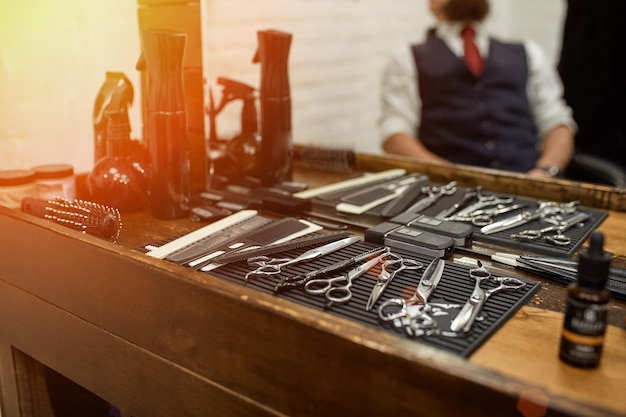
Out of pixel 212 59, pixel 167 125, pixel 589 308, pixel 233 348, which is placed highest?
pixel 212 59

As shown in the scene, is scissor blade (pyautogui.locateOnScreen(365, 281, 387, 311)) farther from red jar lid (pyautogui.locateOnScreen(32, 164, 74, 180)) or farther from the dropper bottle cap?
red jar lid (pyautogui.locateOnScreen(32, 164, 74, 180))

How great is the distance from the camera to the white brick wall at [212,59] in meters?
1.37

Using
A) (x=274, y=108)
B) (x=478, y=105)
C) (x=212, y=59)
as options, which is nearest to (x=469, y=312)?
(x=274, y=108)

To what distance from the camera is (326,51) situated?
2.27 m

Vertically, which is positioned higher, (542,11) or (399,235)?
(542,11)

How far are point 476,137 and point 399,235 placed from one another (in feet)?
4.26

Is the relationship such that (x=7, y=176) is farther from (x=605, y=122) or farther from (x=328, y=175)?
(x=605, y=122)

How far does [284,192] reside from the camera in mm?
1308

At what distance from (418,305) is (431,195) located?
52 centimetres

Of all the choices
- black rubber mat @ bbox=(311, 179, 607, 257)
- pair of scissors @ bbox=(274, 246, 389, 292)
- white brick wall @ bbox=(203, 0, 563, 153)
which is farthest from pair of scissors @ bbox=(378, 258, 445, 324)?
white brick wall @ bbox=(203, 0, 563, 153)

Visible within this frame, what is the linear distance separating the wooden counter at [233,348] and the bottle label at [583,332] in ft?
0.05

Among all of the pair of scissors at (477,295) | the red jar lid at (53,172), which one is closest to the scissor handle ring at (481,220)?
the pair of scissors at (477,295)

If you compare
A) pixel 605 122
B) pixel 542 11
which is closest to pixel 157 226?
pixel 605 122

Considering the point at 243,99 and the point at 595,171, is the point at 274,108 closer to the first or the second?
the point at 243,99
